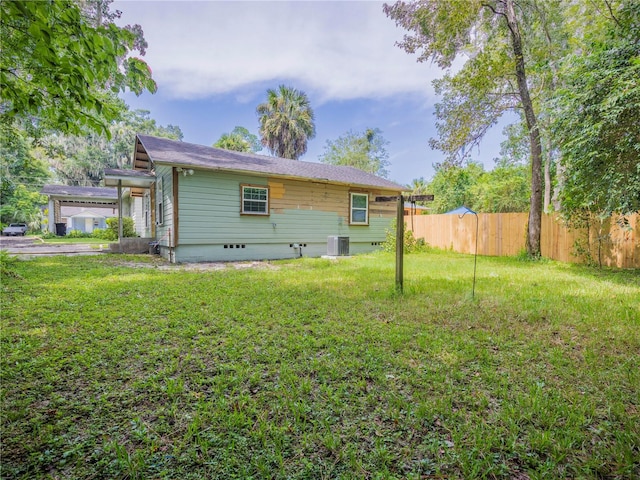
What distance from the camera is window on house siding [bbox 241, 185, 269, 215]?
32.5 feet

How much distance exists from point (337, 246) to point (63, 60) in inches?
374

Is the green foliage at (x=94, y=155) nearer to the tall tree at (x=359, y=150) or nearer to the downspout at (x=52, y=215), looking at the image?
the downspout at (x=52, y=215)

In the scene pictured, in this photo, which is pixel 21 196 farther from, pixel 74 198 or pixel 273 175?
pixel 273 175

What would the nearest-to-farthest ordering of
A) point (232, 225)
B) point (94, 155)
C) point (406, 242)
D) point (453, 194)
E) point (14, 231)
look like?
1. point (232, 225)
2. point (406, 242)
3. point (14, 231)
4. point (453, 194)
5. point (94, 155)

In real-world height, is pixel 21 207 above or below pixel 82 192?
below

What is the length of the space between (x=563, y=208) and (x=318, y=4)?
25.4 feet

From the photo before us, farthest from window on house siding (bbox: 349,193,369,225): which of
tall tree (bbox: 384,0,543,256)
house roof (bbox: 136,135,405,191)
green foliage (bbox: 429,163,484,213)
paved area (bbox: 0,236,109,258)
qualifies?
green foliage (bbox: 429,163,484,213)

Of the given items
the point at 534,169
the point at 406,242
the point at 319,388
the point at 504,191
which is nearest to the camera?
the point at 319,388

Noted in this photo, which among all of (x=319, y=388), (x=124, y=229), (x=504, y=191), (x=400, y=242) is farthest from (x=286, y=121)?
(x=319, y=388)

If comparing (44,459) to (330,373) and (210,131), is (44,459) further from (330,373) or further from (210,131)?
(210,131)

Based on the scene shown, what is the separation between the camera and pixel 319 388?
7.28ft

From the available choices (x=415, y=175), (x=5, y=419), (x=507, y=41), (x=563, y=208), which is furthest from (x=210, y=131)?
(x=5, y=419)

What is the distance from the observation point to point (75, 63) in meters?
1.74

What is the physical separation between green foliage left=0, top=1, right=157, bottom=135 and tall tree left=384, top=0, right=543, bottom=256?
974 cm
